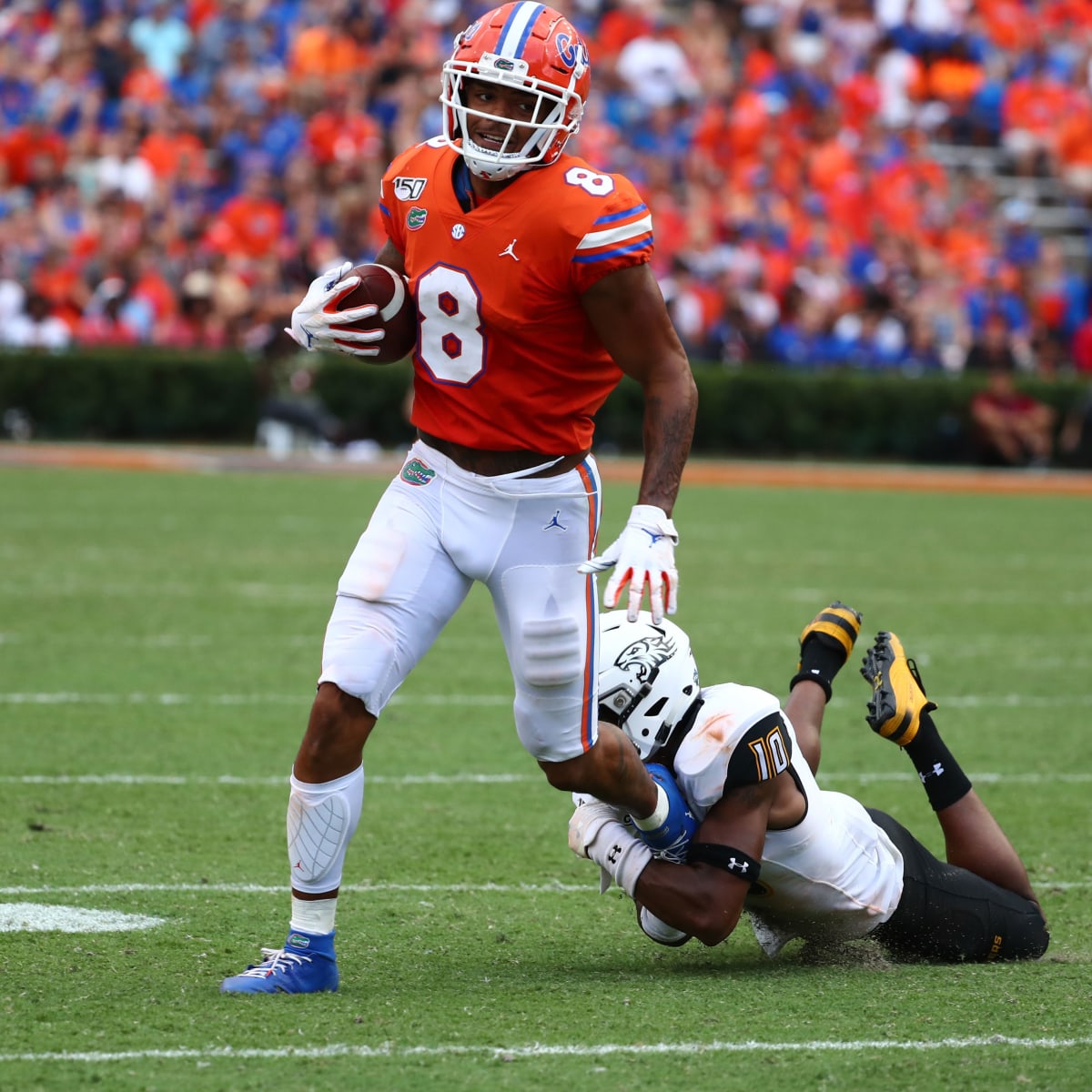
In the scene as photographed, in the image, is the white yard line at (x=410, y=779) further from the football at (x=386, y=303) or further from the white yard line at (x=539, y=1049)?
the white yard line at (x=539, y=1049)

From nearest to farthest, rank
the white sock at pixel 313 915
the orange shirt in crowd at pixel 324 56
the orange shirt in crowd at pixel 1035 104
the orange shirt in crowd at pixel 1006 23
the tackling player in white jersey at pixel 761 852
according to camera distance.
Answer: the white sock at pixel 313 915 < the tackling player in white jersey at pixel 761 852 < the orange shirt in crowd at pixel 324 56 < the orange shirt in crowd at pixel 1035 104 < the orange shirt in crowd at pixel 1006 23

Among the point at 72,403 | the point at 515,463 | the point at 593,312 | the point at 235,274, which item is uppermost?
the point at 593,312

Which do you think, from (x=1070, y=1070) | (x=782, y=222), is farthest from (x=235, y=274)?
(x=1070, y=1070)

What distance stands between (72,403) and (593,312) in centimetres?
1412

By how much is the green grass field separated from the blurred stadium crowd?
6.72 meters

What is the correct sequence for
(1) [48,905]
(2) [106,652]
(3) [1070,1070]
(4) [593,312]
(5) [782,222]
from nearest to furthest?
1. (3) [1070,1070]
2. (4) [593,312]
3. (1) [48,905]
4. (2) [106,652]
5. (5) [782,222]

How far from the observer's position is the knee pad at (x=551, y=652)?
12.6 ft

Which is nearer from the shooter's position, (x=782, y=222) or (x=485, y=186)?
(x=485, y=186)

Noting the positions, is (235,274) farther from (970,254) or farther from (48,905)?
(48,905)

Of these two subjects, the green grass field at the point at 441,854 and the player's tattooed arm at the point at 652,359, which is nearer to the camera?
the green grass field at the point at 441,854

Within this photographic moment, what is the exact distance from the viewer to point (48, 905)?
4.38 meters

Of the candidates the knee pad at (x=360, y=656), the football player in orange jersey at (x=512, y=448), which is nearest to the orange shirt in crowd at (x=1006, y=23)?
the football player in orange jersey at (x=512, y=448)

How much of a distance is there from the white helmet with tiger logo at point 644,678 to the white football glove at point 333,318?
31.7 inches

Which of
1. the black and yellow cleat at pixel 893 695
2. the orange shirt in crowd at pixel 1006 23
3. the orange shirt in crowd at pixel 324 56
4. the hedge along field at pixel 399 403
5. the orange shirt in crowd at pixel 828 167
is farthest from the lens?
the orange shirt in crowd at pixel 1006 23
